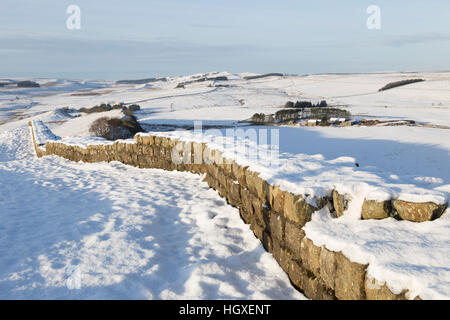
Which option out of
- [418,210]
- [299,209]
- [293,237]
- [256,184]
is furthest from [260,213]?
[418,210]

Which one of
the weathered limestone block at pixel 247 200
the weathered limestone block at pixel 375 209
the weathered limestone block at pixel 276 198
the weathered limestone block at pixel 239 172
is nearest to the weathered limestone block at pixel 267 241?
the weathered limestone block at pixel 276 198

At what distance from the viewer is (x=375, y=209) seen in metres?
3.44

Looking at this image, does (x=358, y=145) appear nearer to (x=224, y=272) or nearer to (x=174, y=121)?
(x=224, y=272)

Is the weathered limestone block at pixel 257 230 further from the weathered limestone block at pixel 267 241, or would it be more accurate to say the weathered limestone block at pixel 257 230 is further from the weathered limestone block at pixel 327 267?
the weathered limestone block at pixel 327 267

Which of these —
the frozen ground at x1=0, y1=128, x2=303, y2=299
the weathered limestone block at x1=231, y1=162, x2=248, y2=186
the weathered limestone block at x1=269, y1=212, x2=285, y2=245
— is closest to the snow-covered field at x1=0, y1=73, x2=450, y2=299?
the frozen ground at x1=0, y1=128, x2=303, y2=299

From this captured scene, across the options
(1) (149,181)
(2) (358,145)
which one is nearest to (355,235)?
(1) (149,181)

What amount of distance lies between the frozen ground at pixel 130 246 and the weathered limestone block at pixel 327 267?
528 mm

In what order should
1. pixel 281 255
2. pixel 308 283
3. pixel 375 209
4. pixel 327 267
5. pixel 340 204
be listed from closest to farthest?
pixel 327 267 < pixel 375 209 < pixel 308 283 < pixel 340 204 < pixel 281 255

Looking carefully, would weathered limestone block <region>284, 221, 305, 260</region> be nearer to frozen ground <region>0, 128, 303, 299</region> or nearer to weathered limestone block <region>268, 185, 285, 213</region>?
weathered limestone block <region>268, 185, 285, 213</region>

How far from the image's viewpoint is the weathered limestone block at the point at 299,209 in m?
3.76

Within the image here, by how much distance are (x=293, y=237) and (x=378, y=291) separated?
137cm

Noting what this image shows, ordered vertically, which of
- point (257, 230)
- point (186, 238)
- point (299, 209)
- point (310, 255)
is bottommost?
point (186, 238)

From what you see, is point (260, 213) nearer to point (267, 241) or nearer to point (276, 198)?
point (267, 241)

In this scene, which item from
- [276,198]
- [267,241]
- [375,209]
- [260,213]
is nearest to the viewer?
[375,209]
